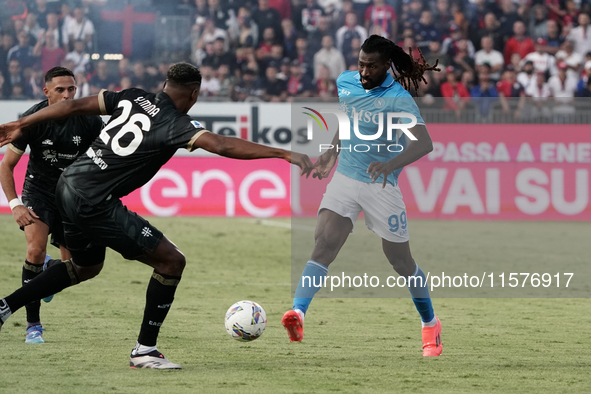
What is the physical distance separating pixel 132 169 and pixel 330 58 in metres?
13.4

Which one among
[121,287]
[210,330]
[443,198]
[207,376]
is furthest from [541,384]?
[443,198]

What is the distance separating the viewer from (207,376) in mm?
5129

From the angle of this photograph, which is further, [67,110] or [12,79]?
[12,79]

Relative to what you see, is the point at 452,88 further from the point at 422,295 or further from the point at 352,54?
the point at 422,295

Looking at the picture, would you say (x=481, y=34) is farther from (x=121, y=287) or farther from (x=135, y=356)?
(x=135, y=356)

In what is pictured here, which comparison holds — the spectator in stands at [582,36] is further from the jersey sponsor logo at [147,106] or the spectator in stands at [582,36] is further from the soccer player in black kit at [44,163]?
the jersey sponsor logo at [147,106]

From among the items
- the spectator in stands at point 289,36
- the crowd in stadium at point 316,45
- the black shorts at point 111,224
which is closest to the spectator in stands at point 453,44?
the crowd in stadium at point 316,45

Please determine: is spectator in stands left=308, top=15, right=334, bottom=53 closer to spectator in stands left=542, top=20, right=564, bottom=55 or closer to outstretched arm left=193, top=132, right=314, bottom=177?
spectator in stands left=542, top=20, right=564, bottom=55

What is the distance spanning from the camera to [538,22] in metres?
19.2

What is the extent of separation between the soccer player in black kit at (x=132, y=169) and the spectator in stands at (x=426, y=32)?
1379 cm

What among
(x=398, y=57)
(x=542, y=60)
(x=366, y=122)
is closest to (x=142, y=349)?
(x=366, y=122)

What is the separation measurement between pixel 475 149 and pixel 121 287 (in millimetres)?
8462

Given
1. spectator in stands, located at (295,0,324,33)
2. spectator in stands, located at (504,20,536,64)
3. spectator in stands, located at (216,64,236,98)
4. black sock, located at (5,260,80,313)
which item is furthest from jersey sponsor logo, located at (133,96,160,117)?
spectator in stands, located at (504,20,536,64)

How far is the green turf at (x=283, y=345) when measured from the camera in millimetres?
4969
